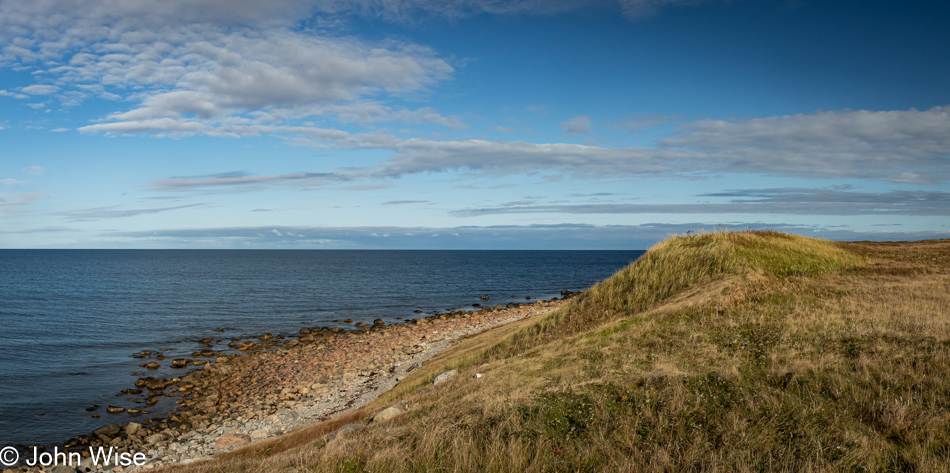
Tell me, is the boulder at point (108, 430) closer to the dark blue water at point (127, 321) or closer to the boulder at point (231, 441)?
the dark blue water at point (127, 321)

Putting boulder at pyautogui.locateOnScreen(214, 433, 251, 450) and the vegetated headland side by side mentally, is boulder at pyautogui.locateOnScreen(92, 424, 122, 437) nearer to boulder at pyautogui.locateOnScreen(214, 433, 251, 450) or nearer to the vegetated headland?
boulder at pyautogui.locateOnScreen(214, 433, 251, 450)

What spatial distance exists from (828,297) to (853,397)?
35.3 feet

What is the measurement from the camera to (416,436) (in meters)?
8.41

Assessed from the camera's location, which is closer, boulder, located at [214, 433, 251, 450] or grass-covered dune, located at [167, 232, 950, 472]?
grass-covered dune, located at [167, 232, 950, 472]

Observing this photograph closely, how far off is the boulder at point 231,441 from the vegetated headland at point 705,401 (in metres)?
4.15

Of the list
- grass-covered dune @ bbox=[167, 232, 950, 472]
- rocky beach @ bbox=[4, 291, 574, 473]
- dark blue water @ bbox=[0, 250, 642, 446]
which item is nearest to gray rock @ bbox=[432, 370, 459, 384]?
grass-covered dune @ bbox=[167, 232, 950, 472]

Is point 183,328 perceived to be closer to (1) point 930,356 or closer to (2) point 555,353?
(2) point 555,353

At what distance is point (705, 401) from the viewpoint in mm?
8672

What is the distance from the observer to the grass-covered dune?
6836 millimetres

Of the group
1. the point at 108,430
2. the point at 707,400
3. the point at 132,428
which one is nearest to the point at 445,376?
the point at 707,400

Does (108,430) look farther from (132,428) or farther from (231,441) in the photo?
(231,441)

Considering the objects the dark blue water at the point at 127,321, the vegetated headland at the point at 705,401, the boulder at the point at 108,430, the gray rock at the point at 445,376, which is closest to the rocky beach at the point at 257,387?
the boulder at the point at 108,430

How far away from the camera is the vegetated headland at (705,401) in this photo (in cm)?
684

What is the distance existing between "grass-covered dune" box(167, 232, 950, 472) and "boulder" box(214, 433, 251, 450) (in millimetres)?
4531
